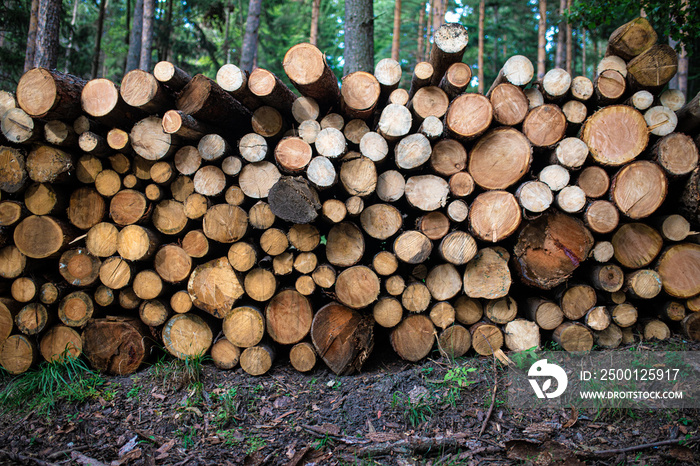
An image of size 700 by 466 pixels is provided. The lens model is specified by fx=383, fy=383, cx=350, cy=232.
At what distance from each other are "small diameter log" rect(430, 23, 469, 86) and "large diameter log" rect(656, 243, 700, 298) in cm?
240

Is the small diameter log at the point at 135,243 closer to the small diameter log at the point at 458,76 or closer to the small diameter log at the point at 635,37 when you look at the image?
the small diameter log at the point at 458,76

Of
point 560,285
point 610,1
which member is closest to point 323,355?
point 560,285

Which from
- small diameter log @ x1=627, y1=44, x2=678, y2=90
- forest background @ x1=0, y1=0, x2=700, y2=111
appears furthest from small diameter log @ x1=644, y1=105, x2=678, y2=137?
forest background @ x1=0, y1=0, x2=700, y2=111

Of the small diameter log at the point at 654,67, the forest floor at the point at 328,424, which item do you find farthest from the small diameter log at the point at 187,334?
the small diameter log at the point at 654,67

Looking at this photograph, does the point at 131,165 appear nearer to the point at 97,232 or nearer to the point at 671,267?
the point at 97,232

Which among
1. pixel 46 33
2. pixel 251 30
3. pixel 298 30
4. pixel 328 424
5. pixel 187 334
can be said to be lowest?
pixel 328 424

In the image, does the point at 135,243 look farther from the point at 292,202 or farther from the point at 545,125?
the point at 545,125

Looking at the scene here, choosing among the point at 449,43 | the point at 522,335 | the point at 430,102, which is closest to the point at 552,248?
the point at 522,335

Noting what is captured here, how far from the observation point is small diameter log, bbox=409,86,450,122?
3.15 meters

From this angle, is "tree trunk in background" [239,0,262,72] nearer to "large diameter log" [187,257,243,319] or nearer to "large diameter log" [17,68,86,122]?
"large diameter log" [17,68,86,122]

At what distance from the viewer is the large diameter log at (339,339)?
324cm

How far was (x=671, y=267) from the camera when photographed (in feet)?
10.5

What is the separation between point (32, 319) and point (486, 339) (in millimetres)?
3950

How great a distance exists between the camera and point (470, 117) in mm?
3006
